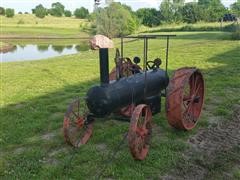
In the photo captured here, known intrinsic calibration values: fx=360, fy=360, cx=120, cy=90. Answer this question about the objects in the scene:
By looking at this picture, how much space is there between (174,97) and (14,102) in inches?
236

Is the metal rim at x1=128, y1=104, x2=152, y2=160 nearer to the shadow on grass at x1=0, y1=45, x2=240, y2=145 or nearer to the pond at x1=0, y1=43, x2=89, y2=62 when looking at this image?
the shadow on grass at x1=0, y1=45, x2=240, y2=145

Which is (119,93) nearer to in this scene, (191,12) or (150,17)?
(191,12)

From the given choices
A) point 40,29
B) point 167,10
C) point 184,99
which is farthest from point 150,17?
point 184,99

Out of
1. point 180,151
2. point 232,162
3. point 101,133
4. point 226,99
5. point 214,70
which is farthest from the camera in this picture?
point 214,70

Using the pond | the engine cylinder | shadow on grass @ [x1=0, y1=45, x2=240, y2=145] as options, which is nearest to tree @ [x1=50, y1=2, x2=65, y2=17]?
the pond

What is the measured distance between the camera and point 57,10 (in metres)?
169

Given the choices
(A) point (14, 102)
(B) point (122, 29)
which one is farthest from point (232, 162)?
(B) point (122, 29)

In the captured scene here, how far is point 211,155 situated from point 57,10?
6666 inches

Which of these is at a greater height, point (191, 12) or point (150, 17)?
point (191, 12)

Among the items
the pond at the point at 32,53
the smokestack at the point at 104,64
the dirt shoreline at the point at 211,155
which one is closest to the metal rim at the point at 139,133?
the dirt shoreline at the point at 211,155

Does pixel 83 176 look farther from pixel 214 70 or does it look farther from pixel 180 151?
pixel 214 70

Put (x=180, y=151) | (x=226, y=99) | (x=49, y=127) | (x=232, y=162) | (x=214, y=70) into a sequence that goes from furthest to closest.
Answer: (x=214, y=70), (x=226, y=99), (x=49, y=127), (x=180, y=151), (x=232, y=162)

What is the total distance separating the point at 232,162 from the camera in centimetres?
638

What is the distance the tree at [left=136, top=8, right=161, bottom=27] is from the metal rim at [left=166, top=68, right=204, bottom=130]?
10104cm
